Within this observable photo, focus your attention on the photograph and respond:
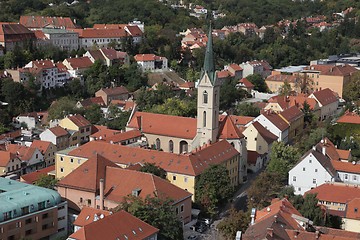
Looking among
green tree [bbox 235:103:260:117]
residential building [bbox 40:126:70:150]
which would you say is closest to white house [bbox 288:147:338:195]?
green tree [bbox 235:103:260:117]

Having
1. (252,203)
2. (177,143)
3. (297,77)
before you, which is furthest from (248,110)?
(252,203)

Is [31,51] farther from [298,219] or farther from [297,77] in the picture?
[298,219]

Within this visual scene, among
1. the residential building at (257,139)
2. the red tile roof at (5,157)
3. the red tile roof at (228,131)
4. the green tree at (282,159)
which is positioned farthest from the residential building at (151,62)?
the green tree at (282,159)

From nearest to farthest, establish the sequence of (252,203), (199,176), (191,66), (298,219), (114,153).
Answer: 1. (298,219)
2. (252,203)
3. (199,176)
4. (114,153)
5. (191,66)

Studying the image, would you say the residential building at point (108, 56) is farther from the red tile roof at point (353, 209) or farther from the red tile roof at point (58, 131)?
the red tile roof at point (353, 209)

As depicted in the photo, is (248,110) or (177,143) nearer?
(177,143)

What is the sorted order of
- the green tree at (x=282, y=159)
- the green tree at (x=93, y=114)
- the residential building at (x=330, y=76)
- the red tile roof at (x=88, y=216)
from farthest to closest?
the residential building at (x=330, y=76)
the green tree at (x=93, y=114)
the green tree at (x=282, y=159)
the red tile roof at (x=88, y=216)
